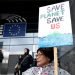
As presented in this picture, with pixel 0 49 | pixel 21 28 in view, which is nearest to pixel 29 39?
pixel 21 28

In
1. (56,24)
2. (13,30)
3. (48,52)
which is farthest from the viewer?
(13,30)

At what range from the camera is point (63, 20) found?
2.98m

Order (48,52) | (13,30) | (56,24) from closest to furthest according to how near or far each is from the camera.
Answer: (56,24)
(48,52)
(13,30)

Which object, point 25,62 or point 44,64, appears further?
point 25,62

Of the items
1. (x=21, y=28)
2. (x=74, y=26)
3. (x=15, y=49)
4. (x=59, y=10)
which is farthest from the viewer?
(x=15, y=49)

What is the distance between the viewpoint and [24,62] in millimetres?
5594

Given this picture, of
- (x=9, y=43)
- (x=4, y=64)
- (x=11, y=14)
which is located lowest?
(x=4, y=64)

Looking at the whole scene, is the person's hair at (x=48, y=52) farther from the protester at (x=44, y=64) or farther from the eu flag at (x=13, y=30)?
the eu flag at (x=13, y=30)

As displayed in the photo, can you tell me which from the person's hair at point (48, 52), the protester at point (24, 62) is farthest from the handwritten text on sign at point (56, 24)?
the protester at point (24, 62)

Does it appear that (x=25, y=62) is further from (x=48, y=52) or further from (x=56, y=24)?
(x=56, y=24)

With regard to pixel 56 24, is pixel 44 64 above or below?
below

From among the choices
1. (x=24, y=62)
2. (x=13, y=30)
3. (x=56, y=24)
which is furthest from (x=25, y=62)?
(x=56, y=24)

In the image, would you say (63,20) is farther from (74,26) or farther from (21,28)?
(21,28)

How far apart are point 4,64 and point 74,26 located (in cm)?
212
